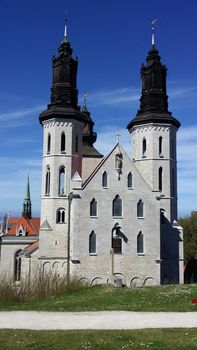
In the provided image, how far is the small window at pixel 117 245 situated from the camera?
38.9 meters

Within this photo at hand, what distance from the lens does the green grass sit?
36.6 ft

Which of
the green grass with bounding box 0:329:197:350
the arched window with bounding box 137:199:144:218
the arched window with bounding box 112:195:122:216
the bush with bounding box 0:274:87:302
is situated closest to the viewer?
the green grass with bounding box 0:329:197:350

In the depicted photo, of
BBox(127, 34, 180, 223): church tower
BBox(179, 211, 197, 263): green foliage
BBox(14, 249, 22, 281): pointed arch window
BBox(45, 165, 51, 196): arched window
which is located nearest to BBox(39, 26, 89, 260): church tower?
BBox(45, 165, 51, 196): arched window

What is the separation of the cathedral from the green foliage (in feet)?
64.7

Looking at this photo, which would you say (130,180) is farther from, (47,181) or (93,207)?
(47,181)

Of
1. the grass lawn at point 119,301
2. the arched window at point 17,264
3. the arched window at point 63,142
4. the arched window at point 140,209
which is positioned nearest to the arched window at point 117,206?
the arched window at point 140,209

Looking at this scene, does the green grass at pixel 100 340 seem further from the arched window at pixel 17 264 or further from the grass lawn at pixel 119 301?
the arched window at pixel 17 264

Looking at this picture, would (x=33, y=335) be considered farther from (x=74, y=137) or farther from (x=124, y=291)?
(x=74, y=137)

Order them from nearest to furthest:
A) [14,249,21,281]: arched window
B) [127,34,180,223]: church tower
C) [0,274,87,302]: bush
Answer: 1. [0,274,87,302]: bush
2. [127,34,180,223]: church tower
3. [14,249,21,281]: arched window

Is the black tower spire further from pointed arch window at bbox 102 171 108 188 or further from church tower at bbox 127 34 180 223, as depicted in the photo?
pointed arch window at bbox 102 171 108 188

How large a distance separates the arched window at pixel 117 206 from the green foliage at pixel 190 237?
26.3m

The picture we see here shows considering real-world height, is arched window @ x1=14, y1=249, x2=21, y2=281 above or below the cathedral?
below

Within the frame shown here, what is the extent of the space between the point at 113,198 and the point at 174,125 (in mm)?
11224

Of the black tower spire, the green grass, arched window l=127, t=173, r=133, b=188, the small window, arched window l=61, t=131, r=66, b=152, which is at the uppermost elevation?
the black tower spire
